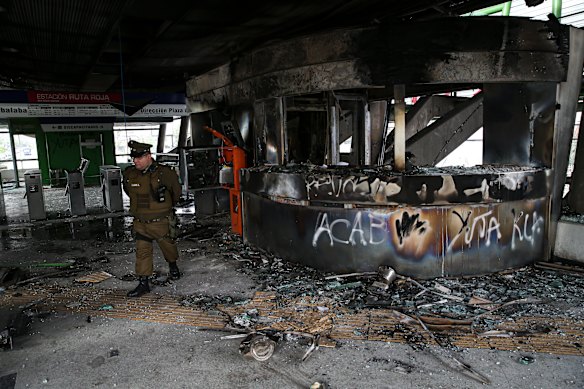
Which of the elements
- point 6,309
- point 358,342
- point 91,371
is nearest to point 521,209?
point 358,342

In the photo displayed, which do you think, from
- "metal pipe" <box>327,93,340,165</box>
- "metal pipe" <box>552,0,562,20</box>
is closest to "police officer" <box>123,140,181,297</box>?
"metal pipe" <box>327,93,340,165</box>

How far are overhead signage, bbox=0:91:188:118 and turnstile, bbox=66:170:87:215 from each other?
2087 millimetres

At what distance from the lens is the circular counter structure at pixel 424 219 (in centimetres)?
553

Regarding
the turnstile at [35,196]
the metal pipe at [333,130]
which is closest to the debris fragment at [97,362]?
the metal pipe at [333,130]

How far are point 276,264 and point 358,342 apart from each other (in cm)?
256

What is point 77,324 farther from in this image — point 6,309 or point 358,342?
point 358,342

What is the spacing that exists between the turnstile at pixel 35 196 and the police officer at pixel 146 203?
5.91 metres

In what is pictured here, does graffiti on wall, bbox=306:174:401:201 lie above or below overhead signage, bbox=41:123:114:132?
below

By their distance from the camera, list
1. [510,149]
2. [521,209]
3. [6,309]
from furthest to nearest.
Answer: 1. [510,149]
2. [521,209]
3. [6,309]

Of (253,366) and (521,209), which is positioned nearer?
(253,366)

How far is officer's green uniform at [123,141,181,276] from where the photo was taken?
539 cm

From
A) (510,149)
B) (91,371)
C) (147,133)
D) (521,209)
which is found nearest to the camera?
(91,371)

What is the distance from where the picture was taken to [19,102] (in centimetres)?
1143

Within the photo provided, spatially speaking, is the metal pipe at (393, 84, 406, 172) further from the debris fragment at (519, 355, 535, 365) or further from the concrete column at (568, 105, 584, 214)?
the debris fragment at (519, 355, 535, 365)
